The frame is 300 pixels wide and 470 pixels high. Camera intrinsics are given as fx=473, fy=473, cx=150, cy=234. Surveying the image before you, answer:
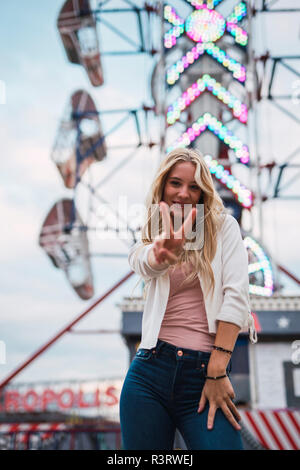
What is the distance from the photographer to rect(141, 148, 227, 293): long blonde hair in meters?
2.23

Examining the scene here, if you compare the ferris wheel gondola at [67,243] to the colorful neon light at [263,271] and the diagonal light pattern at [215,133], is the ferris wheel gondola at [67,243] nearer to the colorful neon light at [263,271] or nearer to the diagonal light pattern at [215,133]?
the diagonal light pattern at [215,133]

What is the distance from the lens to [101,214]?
1608 cm

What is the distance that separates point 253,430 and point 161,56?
39.2ft

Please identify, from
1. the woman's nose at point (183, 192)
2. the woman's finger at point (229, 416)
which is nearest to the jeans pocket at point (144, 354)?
the woman's finger at point (229, 416)

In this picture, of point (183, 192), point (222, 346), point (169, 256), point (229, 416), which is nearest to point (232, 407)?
point (229, 416)

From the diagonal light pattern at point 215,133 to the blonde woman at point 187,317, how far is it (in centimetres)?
1150

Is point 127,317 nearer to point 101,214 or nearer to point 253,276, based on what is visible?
point 253,276

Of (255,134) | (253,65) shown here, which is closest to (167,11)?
(253,65)

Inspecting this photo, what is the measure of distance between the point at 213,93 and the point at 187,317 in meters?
12.8

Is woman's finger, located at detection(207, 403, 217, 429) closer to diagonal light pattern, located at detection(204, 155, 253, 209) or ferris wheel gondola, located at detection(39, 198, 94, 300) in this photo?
diagonal light pattern, located at detection(204, 155, 253, 209)

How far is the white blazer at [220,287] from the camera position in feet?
6.89

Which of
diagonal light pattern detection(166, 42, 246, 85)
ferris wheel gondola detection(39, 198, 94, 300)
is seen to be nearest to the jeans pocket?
diagonal light pattern detection(166, 42, 246, 85)
